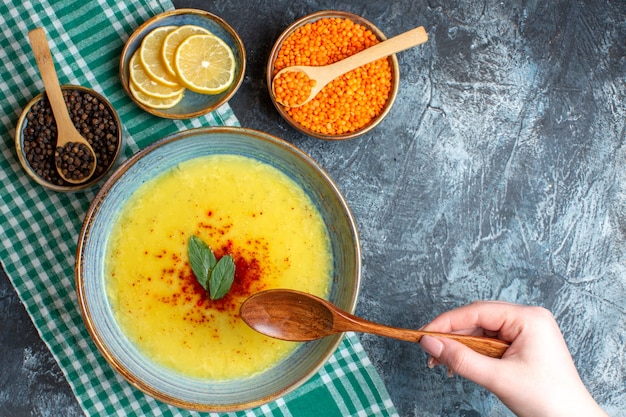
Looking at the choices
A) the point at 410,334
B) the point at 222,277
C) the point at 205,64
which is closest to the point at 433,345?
the point at 410,334

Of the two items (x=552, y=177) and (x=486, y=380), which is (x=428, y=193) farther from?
(x=486, y=380)

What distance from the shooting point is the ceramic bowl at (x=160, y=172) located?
1841 millimetres

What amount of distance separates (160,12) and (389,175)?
39.4 inches

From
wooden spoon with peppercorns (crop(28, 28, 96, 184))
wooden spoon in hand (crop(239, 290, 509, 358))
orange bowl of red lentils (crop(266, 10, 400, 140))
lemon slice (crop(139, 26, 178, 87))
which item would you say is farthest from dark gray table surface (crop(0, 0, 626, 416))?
wooden spoon with peppercorns (crop(28, 28, 96, 184))

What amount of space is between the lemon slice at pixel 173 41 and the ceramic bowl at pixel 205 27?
0.05 meters

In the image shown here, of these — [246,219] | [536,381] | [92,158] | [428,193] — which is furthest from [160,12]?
[536,381]

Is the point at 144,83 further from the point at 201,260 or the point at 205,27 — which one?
the point at 201,260

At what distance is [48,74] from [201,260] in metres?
0.80

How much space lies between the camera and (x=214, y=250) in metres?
1.96

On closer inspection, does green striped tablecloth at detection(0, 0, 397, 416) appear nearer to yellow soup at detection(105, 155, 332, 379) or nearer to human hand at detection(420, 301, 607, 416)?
yellow soup at detection(105, 155, 332, 379)

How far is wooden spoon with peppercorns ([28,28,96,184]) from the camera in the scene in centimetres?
206

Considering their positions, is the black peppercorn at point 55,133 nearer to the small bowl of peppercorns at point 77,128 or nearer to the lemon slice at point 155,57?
the small bowl of peppercorns at point 77,128

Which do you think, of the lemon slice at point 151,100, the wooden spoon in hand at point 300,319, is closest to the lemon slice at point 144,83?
the lemon slice at point 151,100

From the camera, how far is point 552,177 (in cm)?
238
